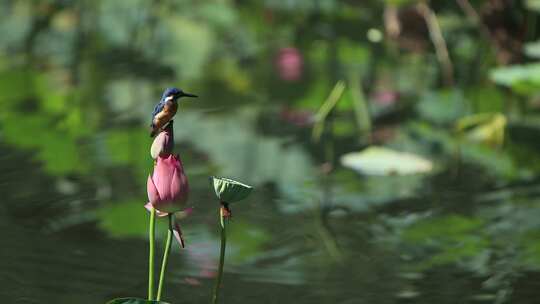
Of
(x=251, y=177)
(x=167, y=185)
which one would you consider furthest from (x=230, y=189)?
(x=251, y=177)

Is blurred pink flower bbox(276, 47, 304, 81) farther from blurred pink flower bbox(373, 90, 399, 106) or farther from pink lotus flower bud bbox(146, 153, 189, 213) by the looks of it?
pink lotus flower bud bbox(146, 153, 189, 213)

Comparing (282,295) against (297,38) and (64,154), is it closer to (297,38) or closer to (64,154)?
(64,154)

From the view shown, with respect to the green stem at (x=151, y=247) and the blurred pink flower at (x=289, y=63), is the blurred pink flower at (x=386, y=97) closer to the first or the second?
the blurred pink flower at (x=289, y=63)

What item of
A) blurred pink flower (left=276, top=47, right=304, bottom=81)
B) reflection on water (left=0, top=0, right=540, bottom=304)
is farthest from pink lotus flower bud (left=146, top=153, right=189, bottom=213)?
blurred pink flower (left=276, top=47, right=304, bottom=81)

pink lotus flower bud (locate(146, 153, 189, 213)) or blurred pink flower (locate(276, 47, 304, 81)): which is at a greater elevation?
pink lotus flower bud (locate(146, 153, 189, 213))

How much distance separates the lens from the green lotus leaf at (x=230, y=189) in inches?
34.1

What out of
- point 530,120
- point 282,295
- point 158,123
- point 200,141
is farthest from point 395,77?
point 158,123

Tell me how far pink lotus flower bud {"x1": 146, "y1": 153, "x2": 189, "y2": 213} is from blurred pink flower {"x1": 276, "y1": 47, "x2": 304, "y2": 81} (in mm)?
1953

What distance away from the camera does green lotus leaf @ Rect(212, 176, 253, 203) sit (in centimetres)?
87

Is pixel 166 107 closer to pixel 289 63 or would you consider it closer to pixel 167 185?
pixel 167 185

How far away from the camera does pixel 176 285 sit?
1.37 metres

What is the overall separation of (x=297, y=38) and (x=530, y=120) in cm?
93

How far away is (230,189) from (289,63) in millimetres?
2137

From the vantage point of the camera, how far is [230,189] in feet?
2.85
